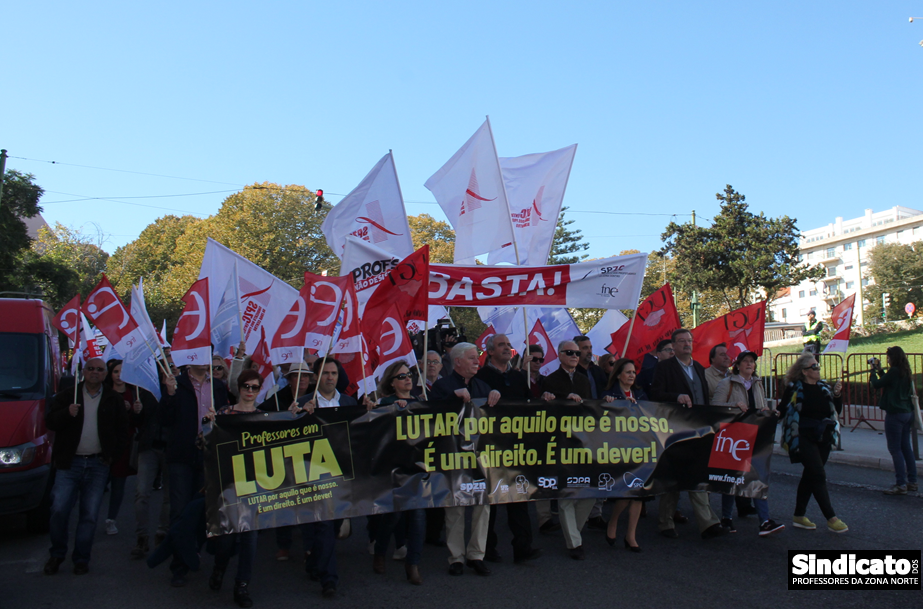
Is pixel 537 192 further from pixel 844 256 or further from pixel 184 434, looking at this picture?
pixel 844 256

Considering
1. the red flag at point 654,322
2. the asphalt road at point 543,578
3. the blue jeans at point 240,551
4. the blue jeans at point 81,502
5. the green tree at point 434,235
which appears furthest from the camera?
the green tree at point 434,235

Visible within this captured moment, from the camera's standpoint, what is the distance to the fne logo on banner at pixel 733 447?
20.9 ft

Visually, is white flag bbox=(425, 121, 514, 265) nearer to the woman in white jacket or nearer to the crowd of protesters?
the crowd of protesters

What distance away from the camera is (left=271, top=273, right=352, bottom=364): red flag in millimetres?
6320

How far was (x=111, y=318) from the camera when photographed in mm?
6996

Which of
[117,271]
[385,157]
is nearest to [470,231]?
[385,157]

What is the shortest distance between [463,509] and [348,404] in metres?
1.34

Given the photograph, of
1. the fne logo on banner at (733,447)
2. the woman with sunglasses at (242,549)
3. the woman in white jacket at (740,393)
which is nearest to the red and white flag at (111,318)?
the woman with sunglasses at (242,549)

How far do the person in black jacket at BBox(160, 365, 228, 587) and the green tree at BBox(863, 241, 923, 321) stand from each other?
6103 centimetres

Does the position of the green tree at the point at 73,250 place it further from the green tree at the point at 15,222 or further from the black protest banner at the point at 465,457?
the black protest banner at the point at 465,457

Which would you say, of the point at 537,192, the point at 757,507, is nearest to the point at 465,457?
the point at 757,507

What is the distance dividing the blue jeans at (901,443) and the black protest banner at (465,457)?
2775mm

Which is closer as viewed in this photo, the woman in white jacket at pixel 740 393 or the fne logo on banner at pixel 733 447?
the fne logo on banner at pixel 733 447

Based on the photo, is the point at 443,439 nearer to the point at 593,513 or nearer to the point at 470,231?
the point at 593,513
